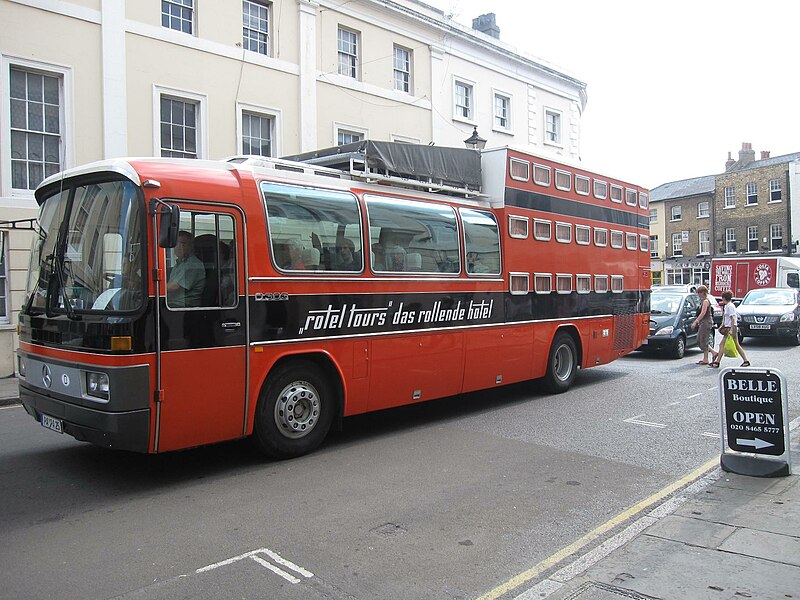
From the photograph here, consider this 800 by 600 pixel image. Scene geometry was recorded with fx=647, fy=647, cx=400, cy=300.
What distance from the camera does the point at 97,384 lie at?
552 centimetres

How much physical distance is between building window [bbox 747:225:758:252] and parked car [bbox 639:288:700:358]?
36.7 metres

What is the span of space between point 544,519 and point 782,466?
7.82ft

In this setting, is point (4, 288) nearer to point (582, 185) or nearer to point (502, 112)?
point (582, 185)

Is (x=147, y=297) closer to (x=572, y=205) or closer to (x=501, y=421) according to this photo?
(x=501, y=421)

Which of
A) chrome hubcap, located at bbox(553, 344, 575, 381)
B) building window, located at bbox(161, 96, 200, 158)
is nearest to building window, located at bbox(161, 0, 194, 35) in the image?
building window, located at bbox(161, 96, 200, 158)

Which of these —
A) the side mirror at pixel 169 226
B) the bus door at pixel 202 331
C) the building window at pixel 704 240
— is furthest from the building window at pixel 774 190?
the side mirror at pixel 169 226

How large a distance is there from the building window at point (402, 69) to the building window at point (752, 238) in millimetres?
38509

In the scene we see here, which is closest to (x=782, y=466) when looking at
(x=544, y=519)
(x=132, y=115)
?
(x=544, y=519)

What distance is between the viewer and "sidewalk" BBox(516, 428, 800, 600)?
372 cm

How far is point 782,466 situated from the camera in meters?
5.75

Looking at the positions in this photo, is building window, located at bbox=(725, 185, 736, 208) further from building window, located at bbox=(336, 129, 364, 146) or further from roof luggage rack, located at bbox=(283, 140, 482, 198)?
roof luggage rack, located at bbox=(283, 140, 482, 198)

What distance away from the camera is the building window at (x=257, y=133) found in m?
16.8

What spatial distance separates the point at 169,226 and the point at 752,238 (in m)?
52.5

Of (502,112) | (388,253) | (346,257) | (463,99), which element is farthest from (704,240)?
(346,257)
